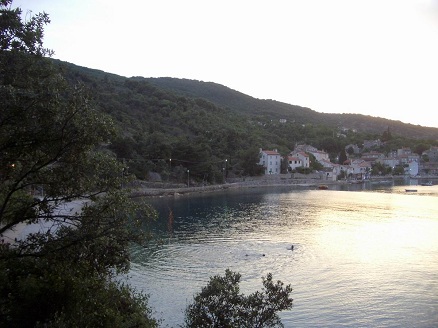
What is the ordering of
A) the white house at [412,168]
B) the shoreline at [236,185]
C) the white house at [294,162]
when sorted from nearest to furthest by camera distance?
the shoreline at [236,185], the white house at [294,162], the white house at [412,168]

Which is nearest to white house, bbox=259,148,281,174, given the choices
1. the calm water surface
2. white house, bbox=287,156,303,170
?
white house, bbox=287,156,303,170

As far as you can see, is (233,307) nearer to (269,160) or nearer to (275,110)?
(269,160)

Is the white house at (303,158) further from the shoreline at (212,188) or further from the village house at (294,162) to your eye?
the shoreline at (212,188)

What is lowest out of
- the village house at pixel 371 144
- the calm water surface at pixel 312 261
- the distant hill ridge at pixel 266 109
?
the calm water surface at pixel 312 261

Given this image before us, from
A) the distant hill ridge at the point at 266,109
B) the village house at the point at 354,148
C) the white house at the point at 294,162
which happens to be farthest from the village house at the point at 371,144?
the white house at the point at 294,162

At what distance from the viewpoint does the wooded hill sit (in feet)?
206

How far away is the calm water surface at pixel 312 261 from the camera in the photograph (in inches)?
591

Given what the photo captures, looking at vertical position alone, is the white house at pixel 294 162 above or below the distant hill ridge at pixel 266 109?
below

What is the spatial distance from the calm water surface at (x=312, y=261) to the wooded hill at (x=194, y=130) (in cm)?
781

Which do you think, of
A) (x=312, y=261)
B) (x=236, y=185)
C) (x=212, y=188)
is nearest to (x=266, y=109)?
(x=236, y=185)

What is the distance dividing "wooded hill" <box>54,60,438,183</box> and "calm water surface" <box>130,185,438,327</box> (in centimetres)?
781

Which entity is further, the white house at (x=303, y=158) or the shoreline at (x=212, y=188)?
the white house at (x=303, y=158)

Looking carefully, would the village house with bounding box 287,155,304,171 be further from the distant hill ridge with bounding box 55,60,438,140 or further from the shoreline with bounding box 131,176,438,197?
the distant hill ridge with bounding box 55,60,438,140

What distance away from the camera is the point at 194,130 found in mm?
88625
